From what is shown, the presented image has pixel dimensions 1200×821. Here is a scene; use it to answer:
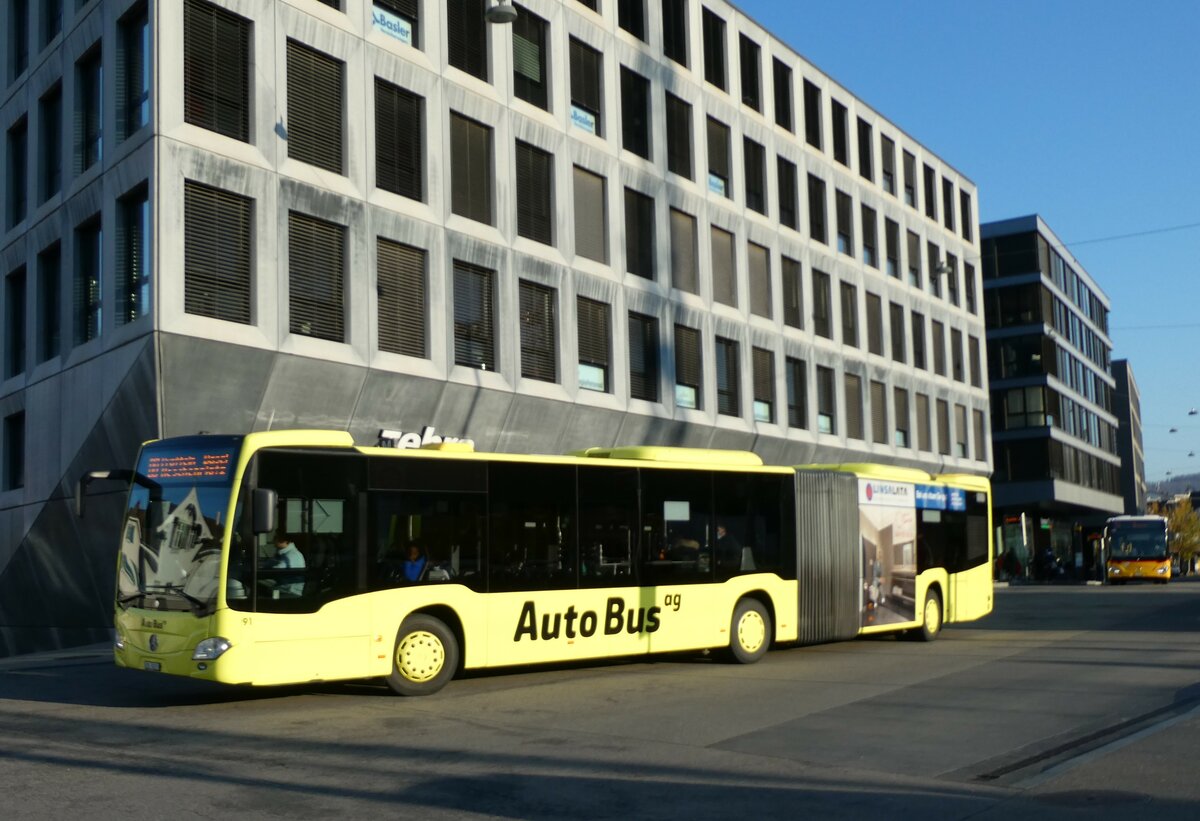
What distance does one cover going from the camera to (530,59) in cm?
2928

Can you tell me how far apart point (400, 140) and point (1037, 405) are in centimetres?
4969

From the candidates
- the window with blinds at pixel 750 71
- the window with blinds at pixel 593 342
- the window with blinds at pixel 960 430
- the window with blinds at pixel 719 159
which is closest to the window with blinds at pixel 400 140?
the window with blinds at pixel 593 342

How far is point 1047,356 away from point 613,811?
2568 inches

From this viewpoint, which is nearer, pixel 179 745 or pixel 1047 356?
pixel 179 745

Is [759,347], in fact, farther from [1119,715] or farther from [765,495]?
[1119,715]

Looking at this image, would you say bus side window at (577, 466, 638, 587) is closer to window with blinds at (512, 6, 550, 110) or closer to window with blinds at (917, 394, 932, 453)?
window with blinds at (512, 6, 550, 110)

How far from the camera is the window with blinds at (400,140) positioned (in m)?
25.2

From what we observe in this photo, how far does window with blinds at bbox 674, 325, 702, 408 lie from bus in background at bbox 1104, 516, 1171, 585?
28.3m

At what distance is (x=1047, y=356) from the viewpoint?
68250 millimetres

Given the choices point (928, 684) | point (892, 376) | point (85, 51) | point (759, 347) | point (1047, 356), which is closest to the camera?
point (928, 684)

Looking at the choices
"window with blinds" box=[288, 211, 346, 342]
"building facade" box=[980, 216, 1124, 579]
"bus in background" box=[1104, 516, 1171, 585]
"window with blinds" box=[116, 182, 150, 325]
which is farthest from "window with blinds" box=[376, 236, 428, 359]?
"building facade" box=[980, 216, 1124, 579]

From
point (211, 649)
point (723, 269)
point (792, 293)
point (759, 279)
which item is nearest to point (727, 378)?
point (723, 269)

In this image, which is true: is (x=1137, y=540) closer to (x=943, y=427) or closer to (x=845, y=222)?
(x=943, y=427)

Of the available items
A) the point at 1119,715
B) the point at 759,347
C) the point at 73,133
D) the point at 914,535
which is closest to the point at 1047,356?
the point at 759,347
